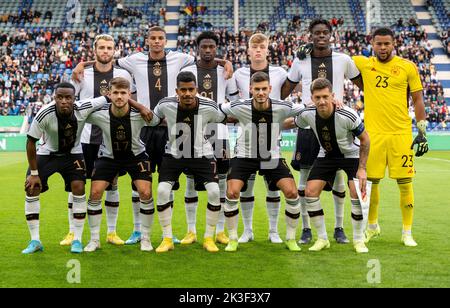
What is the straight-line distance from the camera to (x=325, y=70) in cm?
745

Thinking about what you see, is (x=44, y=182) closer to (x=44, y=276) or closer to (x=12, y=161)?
(x=44, y=276)

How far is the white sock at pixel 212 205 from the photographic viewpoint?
6.96m

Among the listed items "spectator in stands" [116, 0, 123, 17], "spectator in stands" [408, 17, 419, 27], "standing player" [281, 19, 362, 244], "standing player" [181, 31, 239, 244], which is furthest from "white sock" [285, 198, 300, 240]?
"spectator in stands" [116, 0, 123, 17]

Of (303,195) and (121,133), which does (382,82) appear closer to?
(303,195)

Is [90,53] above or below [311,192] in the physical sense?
above

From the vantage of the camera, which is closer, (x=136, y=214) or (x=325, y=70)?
(x=325, y=70)

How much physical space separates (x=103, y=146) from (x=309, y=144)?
6.95 ft

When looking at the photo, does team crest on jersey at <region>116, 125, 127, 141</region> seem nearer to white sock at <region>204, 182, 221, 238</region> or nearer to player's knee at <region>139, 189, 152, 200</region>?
player's knee at <region>139, 189, 152, 200</region>

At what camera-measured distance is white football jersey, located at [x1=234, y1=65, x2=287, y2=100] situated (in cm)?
751

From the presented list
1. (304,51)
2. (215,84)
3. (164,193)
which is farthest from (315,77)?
(164,193)

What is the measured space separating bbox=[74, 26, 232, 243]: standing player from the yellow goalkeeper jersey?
150cm

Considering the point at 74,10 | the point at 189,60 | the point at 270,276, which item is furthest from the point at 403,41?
the point at 270,276

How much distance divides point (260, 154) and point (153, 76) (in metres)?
1.50
